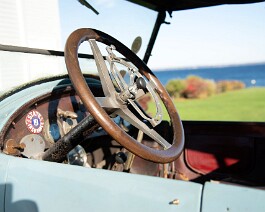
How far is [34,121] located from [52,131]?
0.41ft

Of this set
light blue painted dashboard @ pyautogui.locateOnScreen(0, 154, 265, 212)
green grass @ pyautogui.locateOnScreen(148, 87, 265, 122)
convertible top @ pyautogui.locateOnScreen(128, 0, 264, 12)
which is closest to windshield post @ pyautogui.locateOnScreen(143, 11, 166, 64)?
convertible top @ pyautogui.locateOnScreen(128, 0, 264, 12)

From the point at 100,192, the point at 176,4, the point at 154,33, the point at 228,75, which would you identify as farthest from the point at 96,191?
the point at 228,75

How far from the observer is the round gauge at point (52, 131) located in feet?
5.67

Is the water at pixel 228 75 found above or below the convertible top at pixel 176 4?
above

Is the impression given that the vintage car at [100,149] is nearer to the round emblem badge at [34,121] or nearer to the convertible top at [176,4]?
the round emblem badge at [34,121]

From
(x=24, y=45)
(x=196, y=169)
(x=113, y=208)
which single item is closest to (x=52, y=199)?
(x=113, y=208)

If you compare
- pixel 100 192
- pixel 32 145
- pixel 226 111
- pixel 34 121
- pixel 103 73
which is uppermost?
pixel 226 111

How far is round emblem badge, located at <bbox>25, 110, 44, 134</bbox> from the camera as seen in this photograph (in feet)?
5.43

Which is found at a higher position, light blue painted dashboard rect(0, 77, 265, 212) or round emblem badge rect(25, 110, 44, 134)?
round emblem badge rect(25, 110, 44, 134)

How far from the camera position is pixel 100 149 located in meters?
2.39

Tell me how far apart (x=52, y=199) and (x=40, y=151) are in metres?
0.38

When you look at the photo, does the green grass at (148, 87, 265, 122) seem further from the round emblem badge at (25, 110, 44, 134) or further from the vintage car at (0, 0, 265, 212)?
the round emblem badge at (25, 110, 44, 134)

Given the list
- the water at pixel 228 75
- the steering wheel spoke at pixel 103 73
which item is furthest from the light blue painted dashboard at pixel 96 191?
the water at pixel 228 75

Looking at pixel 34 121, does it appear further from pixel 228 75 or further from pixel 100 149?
pixel 228 75
